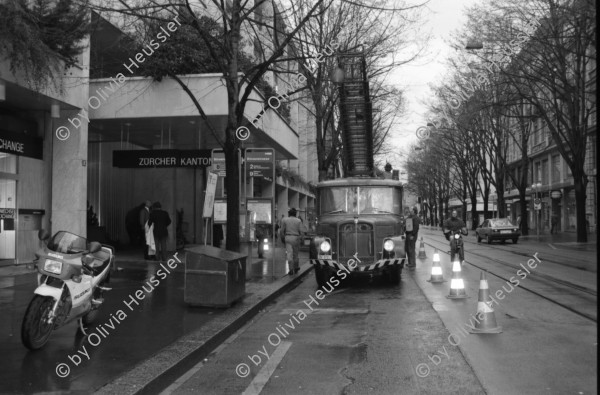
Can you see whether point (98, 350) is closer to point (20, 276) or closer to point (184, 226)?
point (20, 276)

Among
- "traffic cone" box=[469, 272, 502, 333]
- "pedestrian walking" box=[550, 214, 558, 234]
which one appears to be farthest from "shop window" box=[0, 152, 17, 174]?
"pedestrian walking" box=[550, 214, 558, 234]

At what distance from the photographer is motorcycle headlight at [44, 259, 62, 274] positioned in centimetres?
624

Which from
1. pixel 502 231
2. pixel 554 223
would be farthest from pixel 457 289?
pixel 554 223

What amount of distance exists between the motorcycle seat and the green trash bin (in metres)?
1.62

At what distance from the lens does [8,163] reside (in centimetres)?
1403

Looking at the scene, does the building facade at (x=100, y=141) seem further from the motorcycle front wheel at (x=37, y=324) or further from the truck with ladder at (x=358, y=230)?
the motorcycle front wheel at (x=37, y=324)

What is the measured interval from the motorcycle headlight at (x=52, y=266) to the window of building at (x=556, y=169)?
45.5 m

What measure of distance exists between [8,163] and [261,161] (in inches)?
251

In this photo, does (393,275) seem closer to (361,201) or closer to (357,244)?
(357,244)

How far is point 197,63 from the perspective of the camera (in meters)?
16.9

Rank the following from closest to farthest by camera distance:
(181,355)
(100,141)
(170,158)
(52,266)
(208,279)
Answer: (181,355)
(52,266)
(208,279)
(170,158)
(100,141)

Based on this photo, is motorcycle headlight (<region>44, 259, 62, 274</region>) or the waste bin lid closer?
motorcycle headlight (<region>44, 259, 62, 274</region>)

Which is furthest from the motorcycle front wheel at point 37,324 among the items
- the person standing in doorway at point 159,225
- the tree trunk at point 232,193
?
→ the person standing in doorway at point 159,225

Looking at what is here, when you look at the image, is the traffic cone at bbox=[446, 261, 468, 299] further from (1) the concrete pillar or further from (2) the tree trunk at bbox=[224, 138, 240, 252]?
(1) the concrete pillar
